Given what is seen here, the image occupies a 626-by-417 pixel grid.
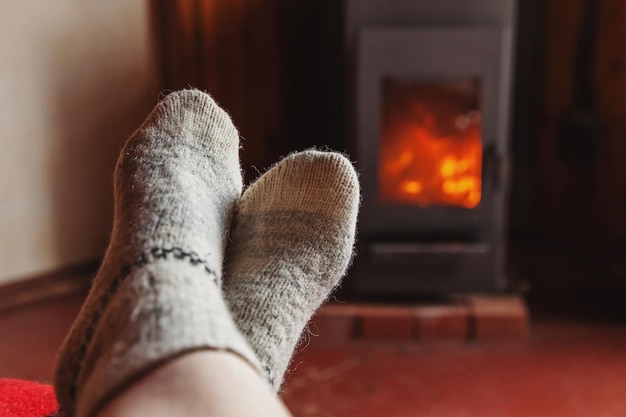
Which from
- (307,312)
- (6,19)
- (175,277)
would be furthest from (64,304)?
(175,277)

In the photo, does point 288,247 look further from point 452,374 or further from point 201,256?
point 452,374

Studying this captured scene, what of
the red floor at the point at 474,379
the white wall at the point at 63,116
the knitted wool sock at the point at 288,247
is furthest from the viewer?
the white wall at the point at 63,116

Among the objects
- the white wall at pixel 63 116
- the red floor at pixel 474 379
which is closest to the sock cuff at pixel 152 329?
the red floor at pixel 474 379

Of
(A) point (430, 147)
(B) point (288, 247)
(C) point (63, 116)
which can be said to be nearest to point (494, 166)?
(A) point (430, 147)

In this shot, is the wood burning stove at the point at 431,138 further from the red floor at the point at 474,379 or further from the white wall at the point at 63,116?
the white wall at the point at 63,116

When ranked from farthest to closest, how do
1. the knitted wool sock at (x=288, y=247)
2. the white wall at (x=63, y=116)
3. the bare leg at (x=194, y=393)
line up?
the white wall at (x=63, y=116)
the knitted wool sock at (x=288, y=247)
the bare leg at (x=194, y=393)

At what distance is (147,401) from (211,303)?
12 cm

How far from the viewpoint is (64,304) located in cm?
190

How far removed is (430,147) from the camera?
5.57 ft

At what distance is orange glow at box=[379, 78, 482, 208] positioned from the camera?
1681 millimetres

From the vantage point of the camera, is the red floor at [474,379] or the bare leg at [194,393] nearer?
the bare leg at [194,393]

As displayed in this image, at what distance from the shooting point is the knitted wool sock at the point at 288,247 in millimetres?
814

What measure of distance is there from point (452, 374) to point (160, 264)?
3.31 ft

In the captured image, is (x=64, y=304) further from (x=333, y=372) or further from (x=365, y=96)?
(x=365, y=96)
